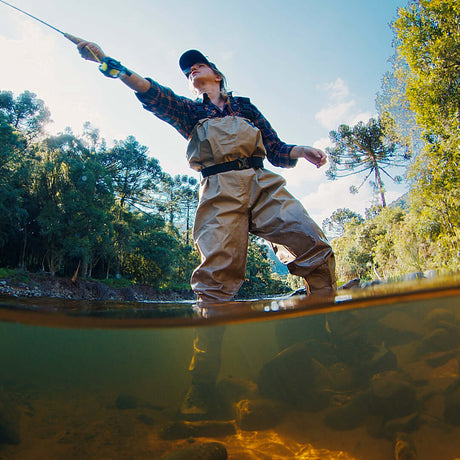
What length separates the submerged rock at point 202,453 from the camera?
0.98 meters

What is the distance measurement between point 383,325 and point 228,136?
5.17ft

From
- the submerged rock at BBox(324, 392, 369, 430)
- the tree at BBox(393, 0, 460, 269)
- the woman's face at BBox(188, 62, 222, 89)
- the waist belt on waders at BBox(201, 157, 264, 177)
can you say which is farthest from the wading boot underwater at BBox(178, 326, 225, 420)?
the tree at BBox(393, 0, 460, 269)

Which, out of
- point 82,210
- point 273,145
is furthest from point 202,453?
point 82,210

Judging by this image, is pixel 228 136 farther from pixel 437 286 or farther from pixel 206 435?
pixel 206 435

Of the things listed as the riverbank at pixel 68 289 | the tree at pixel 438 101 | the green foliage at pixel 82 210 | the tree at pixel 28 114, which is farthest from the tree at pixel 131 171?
the tree at pixel 438 101

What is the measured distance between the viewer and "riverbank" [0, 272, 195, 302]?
50.2 feet

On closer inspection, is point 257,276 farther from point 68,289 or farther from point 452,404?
point 452,404

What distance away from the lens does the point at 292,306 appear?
1.47 metres

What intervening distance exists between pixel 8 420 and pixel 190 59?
277cm

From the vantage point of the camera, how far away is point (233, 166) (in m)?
2.28

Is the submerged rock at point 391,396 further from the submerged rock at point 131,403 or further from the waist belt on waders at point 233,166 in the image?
the waist belt on waders at point 233,166

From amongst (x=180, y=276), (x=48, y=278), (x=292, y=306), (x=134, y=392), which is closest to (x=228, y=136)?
(x=292, y=306)

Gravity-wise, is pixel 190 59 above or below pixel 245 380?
above

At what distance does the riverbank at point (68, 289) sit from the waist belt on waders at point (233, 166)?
12112mm
